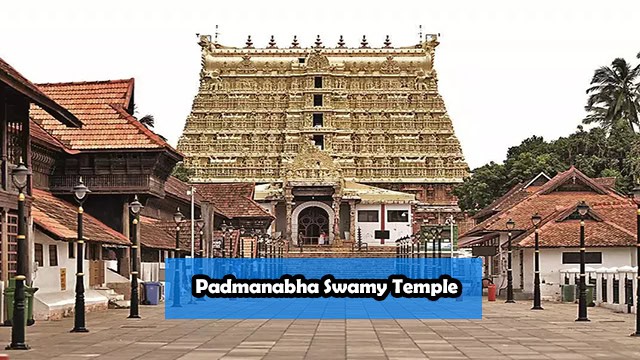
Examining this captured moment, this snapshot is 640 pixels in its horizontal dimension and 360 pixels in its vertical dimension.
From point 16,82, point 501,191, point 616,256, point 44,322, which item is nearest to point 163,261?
point 616,256

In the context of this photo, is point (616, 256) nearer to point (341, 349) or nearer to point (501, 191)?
point (341, 349)

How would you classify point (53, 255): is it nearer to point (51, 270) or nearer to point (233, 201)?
point (51, 270)

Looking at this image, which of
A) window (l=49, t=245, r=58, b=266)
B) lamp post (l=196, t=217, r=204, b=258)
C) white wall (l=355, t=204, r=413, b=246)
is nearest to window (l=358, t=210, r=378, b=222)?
white wall (l=355, t=204, r=413, b=246)

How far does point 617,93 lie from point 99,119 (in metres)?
65.7

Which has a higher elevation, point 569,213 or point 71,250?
point 569,213

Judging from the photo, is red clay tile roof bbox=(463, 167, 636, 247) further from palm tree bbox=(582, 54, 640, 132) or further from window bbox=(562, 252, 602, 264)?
palm tree bbox=(582, 54, 640, 132)

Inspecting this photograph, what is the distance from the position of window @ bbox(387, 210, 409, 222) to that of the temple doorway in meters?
6.68

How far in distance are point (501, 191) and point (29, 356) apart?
82860 millimetres

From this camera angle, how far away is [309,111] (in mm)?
122188

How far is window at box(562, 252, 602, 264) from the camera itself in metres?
52.5

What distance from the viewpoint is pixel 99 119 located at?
1794 inches

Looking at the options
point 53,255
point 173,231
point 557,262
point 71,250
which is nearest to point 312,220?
point 173,231

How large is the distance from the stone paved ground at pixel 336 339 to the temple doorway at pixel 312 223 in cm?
8096

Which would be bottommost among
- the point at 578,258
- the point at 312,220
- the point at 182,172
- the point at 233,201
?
the point at 578,258
